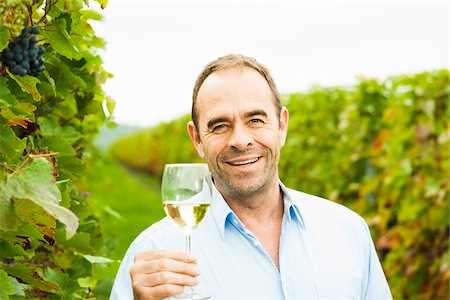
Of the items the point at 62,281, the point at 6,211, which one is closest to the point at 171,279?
the point at 6,211

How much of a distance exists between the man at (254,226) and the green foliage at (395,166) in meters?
3.65

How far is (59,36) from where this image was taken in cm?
221

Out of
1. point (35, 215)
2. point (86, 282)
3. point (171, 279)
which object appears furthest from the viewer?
point (86, 282)

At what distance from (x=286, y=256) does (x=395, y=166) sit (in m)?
4.80

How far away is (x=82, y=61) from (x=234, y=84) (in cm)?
68

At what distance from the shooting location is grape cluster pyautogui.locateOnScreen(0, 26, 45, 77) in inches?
75.5

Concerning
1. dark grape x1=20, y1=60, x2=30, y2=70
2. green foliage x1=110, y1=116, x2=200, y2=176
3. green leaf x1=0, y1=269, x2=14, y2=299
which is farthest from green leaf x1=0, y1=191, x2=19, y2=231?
green foliage x1=110, y1=116, x2=200, y2=176

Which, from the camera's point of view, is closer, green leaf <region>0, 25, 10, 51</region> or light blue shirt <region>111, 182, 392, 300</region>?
green leaf <region>0, 25, 10, 51</region>

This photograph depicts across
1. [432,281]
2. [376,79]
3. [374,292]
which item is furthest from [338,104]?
[374,292]

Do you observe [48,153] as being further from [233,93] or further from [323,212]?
[323,212]

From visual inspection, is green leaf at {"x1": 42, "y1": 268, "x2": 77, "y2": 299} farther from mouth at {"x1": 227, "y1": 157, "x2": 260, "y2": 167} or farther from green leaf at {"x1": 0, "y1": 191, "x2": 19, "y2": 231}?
green leaf at {"x1": 0, "y1": 191, "x2": 19, "y2": 231}

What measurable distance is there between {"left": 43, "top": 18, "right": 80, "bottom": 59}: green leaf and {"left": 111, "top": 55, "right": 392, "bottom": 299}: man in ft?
2.38

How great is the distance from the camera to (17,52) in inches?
75.6

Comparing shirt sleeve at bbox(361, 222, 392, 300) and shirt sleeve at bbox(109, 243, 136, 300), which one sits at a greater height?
shirt sleeve at bbox(109, 243, 136, 300)
